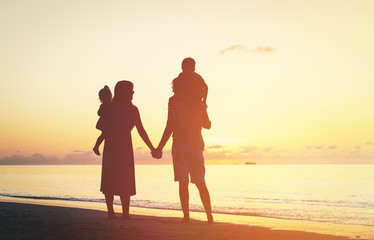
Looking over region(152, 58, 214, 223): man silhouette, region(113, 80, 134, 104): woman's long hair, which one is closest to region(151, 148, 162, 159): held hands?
region(152, 58, 214, 223): man silhouette

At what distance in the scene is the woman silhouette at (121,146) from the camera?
8492 mm

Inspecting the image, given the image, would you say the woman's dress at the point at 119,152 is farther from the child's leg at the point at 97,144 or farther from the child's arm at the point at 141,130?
the child's leg at the point at 97,144

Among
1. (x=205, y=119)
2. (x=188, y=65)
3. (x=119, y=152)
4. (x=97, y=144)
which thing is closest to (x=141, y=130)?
(x=119, y=152)

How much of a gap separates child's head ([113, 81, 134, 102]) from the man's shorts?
177cm

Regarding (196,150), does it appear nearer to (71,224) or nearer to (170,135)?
(170,135)

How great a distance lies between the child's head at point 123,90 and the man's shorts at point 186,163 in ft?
5.80

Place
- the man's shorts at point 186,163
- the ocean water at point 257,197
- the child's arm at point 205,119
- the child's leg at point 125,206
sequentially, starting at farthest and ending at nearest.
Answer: the ocean water at point 257,197 < the child's leg at point 125,206 < the child's arm at point 205,119 < the man's shorts at point 186,163

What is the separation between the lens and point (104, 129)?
875cm

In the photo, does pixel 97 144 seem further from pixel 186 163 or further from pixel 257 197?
pixel 257 197

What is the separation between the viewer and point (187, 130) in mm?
7594

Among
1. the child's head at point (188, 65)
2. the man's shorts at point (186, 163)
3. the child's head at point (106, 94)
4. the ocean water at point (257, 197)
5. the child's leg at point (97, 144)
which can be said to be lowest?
the ocean water at point (257, 197)

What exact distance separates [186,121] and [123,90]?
1731mm

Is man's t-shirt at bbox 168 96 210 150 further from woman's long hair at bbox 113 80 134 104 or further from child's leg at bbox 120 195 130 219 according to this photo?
child's leg at bbox 120 195 130 219

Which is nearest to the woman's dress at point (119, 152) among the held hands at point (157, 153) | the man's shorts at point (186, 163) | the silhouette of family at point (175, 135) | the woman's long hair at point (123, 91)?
the silhouette of family at point (175, 135)
